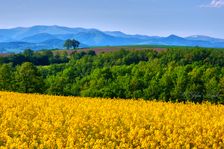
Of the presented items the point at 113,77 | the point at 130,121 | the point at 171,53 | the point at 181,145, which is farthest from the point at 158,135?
the point at 171,53

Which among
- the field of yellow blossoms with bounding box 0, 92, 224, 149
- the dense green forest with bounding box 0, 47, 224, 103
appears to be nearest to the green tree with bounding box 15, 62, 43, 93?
the dense green forest with bounding box 0, 47, 224, 103

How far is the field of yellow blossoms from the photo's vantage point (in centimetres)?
1209

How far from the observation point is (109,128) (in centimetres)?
1377

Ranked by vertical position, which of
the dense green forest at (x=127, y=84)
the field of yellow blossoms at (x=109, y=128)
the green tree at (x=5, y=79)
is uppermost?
the field of yellow blossoms at (x=109, y=128)

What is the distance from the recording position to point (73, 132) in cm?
1279

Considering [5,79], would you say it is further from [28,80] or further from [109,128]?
[109,128]

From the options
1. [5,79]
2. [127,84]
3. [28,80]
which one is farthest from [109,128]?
[127,84]

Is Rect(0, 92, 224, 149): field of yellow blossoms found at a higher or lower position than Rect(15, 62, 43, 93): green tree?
higher

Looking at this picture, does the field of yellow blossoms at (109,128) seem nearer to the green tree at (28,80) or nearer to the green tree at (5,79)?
the green tree at (28,80)

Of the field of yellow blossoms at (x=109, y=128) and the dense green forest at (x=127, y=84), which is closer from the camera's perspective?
the field of yellow blossoms at (x=109, y=128)

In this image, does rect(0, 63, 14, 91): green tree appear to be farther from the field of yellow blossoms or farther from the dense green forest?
the field of yellow blossoms

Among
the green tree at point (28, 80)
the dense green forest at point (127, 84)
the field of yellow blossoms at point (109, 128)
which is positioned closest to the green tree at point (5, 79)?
the dense green forest at point (127, 84)

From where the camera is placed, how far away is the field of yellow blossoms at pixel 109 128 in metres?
12.1

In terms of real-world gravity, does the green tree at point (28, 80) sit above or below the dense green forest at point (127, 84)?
above
